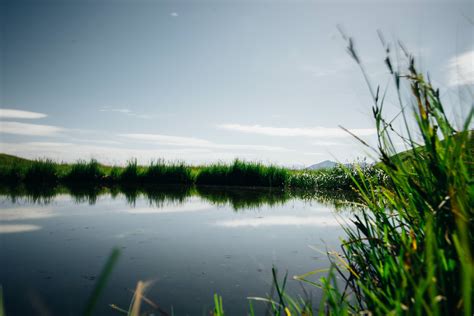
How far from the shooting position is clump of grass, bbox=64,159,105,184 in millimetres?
14312

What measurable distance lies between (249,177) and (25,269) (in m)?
11.5

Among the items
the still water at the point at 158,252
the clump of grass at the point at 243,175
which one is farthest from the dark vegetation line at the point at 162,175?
the still water at the point at 158,252

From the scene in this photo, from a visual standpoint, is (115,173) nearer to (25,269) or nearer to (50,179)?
(50,179)

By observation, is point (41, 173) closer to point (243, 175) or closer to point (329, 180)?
point (243, 175)

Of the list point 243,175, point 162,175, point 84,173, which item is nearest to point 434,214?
point 243,175

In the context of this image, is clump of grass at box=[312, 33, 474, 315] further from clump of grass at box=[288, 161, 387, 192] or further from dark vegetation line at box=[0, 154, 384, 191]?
dark vegetation line at box=[0, 154, 384, 191]

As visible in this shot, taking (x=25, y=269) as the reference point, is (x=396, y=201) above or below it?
above

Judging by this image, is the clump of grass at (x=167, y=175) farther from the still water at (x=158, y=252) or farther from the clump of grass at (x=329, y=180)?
the still water at (x=158, y=252)

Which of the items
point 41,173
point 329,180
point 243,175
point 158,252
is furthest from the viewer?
point 243,175

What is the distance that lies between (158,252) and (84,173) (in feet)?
40.2

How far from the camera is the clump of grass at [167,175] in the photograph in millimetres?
14844

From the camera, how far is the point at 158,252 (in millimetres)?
3988

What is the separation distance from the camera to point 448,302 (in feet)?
3.24

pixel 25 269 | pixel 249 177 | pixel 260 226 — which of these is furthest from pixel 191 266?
pixel 249 177
